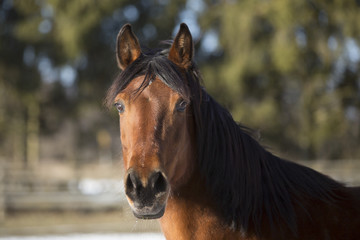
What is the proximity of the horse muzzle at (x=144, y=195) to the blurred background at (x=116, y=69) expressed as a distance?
8355 millimetres

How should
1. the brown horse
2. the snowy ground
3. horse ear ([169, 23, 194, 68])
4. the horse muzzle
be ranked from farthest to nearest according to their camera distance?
the snowy ground
horse ear ([169, 23, 194, 68])
the brown horse
the horse muzzle

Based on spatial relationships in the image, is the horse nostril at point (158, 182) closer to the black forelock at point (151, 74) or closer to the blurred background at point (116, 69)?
the black forelock at point (151, 74)

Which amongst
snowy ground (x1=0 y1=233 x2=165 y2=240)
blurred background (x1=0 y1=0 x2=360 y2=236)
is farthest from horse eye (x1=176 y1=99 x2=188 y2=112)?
blurred background (x1=0 y1=0 x2=360 y2=236)

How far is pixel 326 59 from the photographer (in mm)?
13305

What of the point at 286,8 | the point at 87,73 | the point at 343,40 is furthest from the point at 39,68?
the point at 343,40

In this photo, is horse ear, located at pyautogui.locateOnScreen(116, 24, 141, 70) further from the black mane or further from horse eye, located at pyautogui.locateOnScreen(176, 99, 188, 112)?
horse eye, located at pyautogui.locateOnScreen(176, 99, 188, 112)

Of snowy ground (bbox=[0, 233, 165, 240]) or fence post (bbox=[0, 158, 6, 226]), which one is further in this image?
fence post (bbox=[0, 158, 6, 226])

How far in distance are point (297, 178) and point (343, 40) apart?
11.7 m

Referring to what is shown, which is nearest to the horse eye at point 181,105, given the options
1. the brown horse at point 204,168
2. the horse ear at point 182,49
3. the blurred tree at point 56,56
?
the brown horse at point 204,168

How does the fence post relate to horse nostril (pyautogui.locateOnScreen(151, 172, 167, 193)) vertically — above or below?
below

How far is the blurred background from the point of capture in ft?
43.7

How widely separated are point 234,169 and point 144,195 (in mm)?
650

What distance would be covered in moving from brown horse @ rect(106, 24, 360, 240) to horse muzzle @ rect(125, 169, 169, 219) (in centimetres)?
16

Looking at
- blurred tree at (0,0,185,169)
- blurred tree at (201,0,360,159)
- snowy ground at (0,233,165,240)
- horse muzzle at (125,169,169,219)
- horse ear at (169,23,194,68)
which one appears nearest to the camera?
horse muzzle at (125,169,169,219)
